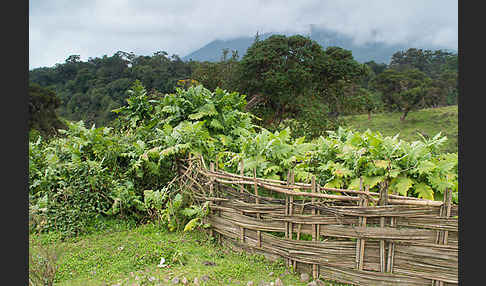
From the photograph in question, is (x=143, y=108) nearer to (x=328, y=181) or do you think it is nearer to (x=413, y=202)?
(x=328, y=181)

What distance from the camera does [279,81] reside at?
16.2 meters

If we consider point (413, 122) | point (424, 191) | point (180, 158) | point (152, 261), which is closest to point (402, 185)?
point (424, 191)

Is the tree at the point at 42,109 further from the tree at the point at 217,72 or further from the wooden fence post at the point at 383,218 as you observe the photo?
the wooden fence post at the point at 383,218

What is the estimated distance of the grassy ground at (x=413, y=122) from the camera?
105 feet

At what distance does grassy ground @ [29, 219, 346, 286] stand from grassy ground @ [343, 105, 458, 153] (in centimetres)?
2733

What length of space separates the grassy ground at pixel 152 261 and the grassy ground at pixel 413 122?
89.7 feet

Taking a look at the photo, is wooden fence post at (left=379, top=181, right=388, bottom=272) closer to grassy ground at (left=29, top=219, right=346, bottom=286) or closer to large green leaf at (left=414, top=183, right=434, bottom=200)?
large green leaf at (left=414, top=183, right=434, bottom=200)

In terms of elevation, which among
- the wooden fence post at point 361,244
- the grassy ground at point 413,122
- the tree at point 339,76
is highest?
the tree at point 339,76

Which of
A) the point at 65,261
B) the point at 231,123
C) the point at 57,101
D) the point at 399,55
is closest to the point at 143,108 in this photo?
the point at 231,123

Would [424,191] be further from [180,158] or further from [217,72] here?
[217,72]

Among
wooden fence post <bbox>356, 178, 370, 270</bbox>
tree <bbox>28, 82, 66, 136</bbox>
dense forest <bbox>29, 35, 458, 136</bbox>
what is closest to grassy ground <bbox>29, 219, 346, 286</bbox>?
wooden fence post <bbox>356, 178, 370, 270</bbox>

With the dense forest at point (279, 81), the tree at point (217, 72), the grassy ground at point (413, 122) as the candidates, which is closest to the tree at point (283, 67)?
the dense forest at point (279, 81)

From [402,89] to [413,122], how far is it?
14.5 feet

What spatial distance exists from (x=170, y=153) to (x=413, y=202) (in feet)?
12.2
